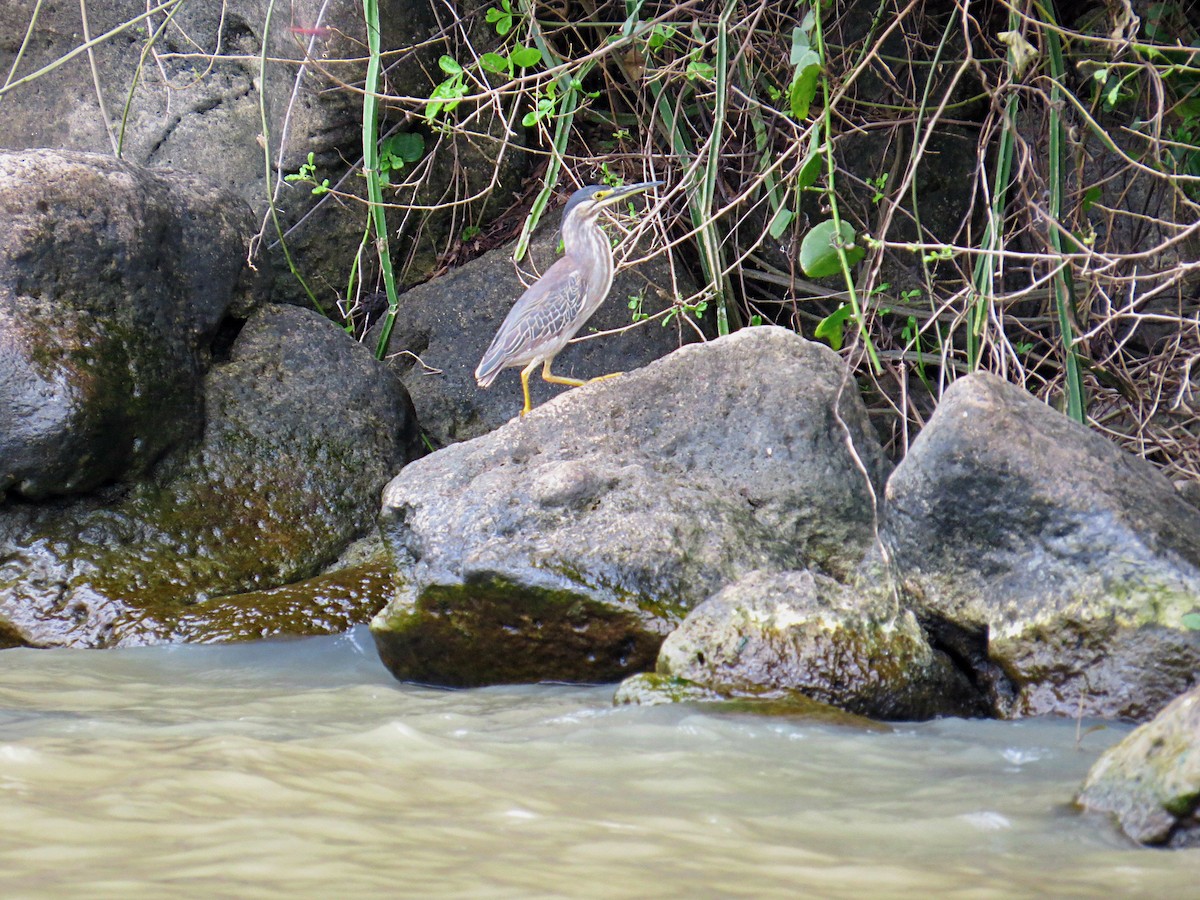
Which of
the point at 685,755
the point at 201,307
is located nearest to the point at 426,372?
the point at 201,307

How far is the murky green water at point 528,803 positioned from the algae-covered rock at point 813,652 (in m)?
0.12

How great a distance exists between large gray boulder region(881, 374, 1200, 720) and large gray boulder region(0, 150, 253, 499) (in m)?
2.90

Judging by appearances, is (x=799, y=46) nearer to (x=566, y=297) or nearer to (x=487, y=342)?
(x=566, y=297)

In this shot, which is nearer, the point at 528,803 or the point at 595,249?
the point at 528,803

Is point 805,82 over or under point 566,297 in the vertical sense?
over

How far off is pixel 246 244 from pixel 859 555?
3.11 m

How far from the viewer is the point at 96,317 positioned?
454 centimetres

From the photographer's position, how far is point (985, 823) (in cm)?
210

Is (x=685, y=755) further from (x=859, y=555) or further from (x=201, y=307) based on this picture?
(x=201, y=307)

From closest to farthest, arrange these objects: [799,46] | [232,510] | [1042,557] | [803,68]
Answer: [1042,557] → [803,68] → [799,46] → [232,510]

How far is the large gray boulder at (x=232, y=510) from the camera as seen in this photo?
414 cm

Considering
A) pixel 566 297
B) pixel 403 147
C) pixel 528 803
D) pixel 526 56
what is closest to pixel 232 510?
pixel 566 297

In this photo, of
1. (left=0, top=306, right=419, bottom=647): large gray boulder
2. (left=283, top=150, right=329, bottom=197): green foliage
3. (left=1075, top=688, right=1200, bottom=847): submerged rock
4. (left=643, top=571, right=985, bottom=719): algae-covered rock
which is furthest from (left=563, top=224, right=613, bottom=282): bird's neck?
(left=1075, top=688, right=1200, bottom=847): submerged rock

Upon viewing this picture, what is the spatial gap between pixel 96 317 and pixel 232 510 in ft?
2.96
